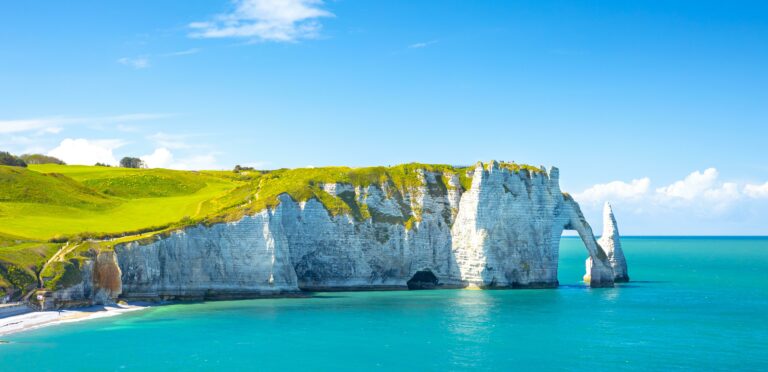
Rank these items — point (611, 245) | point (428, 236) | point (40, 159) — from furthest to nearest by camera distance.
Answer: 1. point (40, 159)
2. point (611, 245)
3. point (428, 236)

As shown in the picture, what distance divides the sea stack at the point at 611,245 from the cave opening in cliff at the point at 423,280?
2072 centimetres

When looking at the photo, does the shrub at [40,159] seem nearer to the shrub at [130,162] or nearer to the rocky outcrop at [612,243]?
the shrub at [130,162]

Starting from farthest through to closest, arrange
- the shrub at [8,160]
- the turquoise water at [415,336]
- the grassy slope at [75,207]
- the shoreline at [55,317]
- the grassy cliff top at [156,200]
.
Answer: the shrub at [8,160], the grassy cliff top at [156,200], the grassy slope at [75,207], the shoreline at [55,317], the turquoise water at [415,336]

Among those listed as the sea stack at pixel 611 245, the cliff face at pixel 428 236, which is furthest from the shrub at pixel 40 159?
the sea stack at pixel 611 245

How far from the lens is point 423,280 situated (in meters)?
86.5

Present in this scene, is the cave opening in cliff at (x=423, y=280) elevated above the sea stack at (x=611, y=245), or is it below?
below

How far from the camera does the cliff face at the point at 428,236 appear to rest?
81.2m

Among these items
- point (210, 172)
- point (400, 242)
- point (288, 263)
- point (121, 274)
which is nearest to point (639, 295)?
A: point (400, 242)

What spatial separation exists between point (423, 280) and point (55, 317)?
140 ft

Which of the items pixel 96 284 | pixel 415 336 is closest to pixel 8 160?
pixel 96 284

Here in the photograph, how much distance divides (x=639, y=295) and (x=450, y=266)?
2176 centimetres

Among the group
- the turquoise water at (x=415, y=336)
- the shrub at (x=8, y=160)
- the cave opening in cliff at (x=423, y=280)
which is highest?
the shrub at (x=8, y=160)

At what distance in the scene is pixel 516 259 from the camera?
279 feet

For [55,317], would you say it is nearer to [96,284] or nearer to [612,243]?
[96,284]
